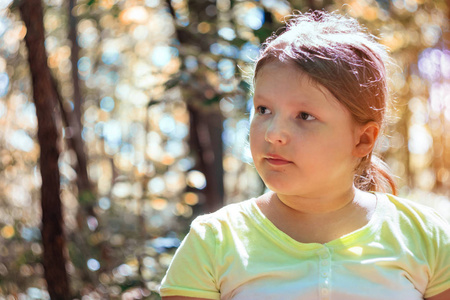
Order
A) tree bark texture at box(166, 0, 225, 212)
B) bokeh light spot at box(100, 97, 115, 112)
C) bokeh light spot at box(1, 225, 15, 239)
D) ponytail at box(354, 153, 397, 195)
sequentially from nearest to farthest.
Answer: ponytail at box(354, 153, 397, 195), bokeh light spot at box(1, 225, 15, 239), tree bark texture at box(166, 0, 225, 212), bokeh light spot at box(100, 97, 115, 112)

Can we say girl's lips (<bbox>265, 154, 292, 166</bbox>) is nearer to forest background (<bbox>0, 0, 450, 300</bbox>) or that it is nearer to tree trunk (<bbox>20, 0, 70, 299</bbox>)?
forest background (<bbox>0, 0, 450, 300</bbox>)

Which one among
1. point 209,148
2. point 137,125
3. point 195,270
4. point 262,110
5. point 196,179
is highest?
point 262,110

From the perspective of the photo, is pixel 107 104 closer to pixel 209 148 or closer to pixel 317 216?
pixel 209 148

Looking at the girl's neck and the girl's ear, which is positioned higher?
the girl's ear

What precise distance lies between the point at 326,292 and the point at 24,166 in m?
2.71

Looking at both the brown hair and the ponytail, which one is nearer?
the brown hair

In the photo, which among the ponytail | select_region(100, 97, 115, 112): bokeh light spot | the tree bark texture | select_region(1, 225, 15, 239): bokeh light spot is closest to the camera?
the ponytail

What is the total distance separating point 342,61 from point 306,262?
0.40 metres

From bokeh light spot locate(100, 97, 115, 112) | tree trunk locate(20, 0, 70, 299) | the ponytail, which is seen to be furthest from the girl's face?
bokeh light spot locate(100, 97, 115, 112)

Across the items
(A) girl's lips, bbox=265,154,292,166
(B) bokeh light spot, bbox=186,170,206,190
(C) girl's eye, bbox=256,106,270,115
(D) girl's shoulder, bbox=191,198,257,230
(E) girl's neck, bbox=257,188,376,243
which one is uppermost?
(C) girl's eye, bbox=256,106,270,115

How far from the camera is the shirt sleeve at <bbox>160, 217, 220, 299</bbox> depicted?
1104mm

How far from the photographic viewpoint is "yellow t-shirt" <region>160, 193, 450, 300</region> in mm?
1077

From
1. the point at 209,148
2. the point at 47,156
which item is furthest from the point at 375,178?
the point at 209,148

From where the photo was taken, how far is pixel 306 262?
1094 mm
